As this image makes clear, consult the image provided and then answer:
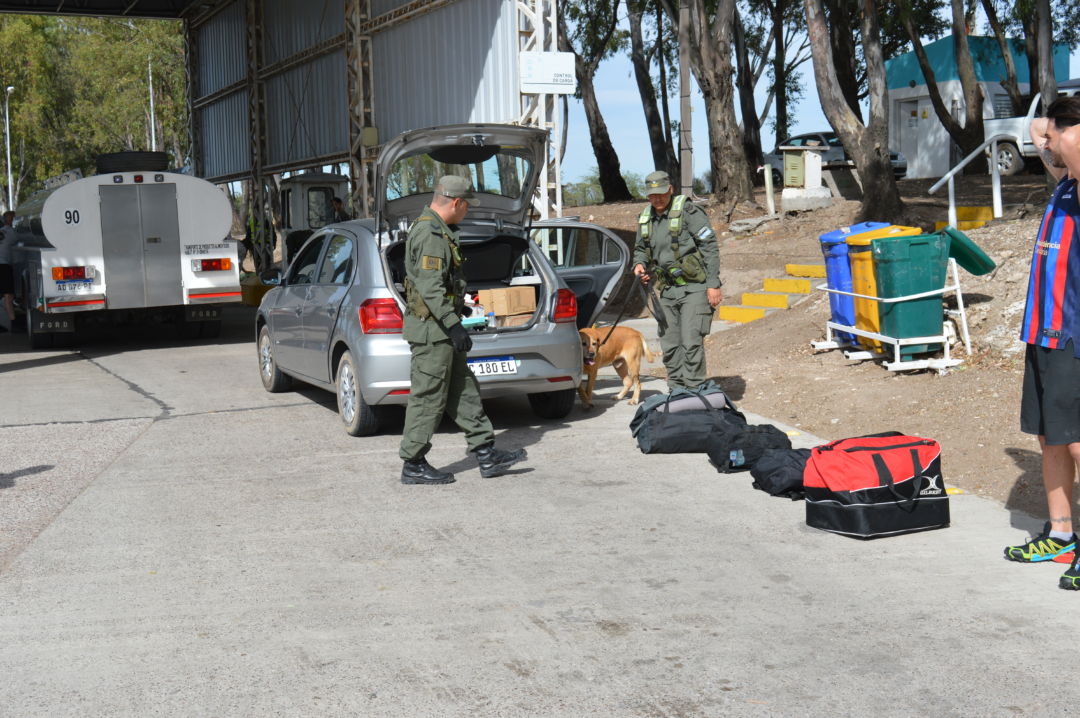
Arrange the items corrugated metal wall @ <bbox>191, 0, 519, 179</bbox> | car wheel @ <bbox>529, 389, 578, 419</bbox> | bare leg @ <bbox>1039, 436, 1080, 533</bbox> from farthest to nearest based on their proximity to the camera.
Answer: corrugated metal wall @ <bbox>191, 0, 519, 179</bbox> → car wheel @ <bbox>529, 389, 578, 419</bbox> → bare leg @ <bbox>1039, 436, 1080, 533</bbox>

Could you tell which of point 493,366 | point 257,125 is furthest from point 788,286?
point 257,125

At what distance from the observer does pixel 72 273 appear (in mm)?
15672

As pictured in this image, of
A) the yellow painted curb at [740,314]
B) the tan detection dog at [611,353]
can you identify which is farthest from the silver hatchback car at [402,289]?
the yellow painted curb at [740,314]

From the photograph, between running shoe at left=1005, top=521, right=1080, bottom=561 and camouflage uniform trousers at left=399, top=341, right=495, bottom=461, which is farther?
camouflage uniform trousers at left=399, top=341, right=495, bottom=461

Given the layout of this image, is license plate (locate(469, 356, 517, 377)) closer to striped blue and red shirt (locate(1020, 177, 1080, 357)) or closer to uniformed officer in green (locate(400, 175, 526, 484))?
uniformed officer in green (locate(400, 175, 526, 484))

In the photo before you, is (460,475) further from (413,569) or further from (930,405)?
(930,405)

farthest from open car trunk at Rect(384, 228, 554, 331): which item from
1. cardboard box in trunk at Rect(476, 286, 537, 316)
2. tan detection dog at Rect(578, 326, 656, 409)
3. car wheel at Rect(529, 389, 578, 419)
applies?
car wheel at Rect(529, 389, 578, 419)

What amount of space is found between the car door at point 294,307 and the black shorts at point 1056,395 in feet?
20.7

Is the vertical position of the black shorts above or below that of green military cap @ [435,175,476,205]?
below

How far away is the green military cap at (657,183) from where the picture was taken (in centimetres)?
909

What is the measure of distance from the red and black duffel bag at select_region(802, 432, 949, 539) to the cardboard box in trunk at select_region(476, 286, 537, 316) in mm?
3562

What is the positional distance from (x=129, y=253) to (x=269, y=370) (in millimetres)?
5427

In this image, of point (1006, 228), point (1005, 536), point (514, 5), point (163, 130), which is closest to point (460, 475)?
point (1005, 536)

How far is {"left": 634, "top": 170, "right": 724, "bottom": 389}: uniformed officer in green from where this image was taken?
362 inches
